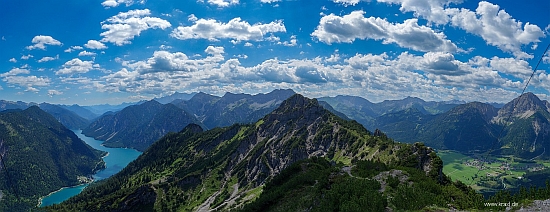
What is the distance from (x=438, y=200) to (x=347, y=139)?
5858 inches

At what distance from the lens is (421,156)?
91938 millimetres

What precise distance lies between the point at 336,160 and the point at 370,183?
125 metres

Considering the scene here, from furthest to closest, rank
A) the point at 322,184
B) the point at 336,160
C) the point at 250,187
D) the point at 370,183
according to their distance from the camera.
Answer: the point at 250,187
the point at 336,160
the point at 322,184
the point at 370,183

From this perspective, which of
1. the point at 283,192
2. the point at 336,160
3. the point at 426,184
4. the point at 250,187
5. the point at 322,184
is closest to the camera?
the point at 426,184

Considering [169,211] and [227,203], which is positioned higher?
[227,203]

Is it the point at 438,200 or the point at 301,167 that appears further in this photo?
the point at 301,167

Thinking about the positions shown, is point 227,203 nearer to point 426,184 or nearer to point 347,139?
point 347,139

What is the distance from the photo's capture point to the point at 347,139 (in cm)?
18275

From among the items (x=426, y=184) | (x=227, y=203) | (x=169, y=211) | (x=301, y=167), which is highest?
(x=426, y=184)

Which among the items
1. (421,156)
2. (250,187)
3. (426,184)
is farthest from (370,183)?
(250,187)

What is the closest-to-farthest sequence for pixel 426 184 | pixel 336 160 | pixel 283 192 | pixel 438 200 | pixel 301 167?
pixel 438 200, pixel 426 184, pixel 283 192, pixel 301 167, pixel 336 160

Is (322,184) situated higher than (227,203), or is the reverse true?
(322,184)

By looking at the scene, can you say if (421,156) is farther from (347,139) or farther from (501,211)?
(347,139)

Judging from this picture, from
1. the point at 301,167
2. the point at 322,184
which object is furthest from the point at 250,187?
the point at 322,184
